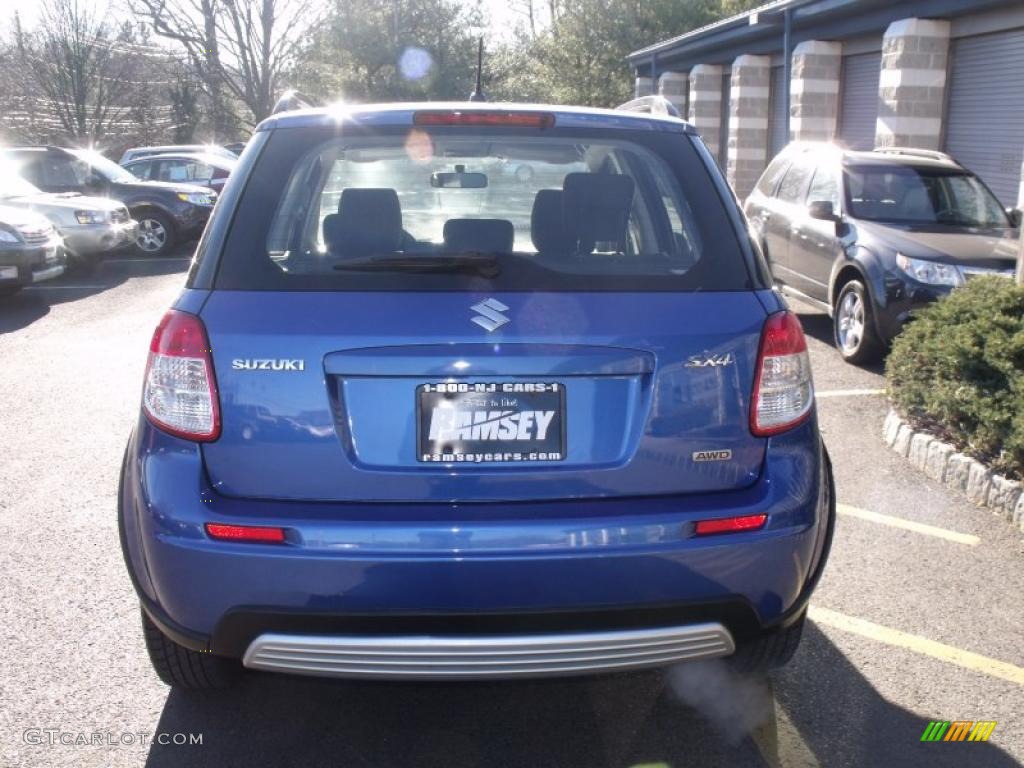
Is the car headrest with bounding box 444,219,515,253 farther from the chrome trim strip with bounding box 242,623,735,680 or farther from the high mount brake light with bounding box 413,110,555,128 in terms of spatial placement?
the chrome trim strip with bounding box 242,623,735,680

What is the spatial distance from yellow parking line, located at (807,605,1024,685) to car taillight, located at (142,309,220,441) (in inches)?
94.3

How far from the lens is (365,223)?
3.18m

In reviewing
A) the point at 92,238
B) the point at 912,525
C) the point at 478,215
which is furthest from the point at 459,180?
the point at 92,238

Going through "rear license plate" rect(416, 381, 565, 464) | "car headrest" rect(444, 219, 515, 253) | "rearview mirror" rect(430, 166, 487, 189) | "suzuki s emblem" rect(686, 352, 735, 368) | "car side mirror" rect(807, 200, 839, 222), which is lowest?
"car side mirror" rect(807, 200, 839, 222)

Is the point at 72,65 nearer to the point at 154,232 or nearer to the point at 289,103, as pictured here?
the point at 154,232

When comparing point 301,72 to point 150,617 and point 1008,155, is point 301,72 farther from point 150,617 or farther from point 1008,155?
point 150,617

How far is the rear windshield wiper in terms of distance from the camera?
2.76 meters

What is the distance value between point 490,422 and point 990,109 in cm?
1387

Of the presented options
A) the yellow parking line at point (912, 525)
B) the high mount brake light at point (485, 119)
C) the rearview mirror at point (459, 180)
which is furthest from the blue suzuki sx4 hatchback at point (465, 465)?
the yellow parking line at point (912, 525)

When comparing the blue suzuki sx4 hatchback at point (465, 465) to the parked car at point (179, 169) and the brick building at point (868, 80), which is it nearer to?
the brick building at point (868, 80)

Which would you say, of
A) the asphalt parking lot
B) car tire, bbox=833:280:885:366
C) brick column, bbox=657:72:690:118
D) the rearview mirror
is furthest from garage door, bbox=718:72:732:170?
the rearview mirror

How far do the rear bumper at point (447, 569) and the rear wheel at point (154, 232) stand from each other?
15045 mm

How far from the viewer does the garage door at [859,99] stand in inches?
686

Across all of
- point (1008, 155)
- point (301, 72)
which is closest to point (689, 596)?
point (1008, 155)
